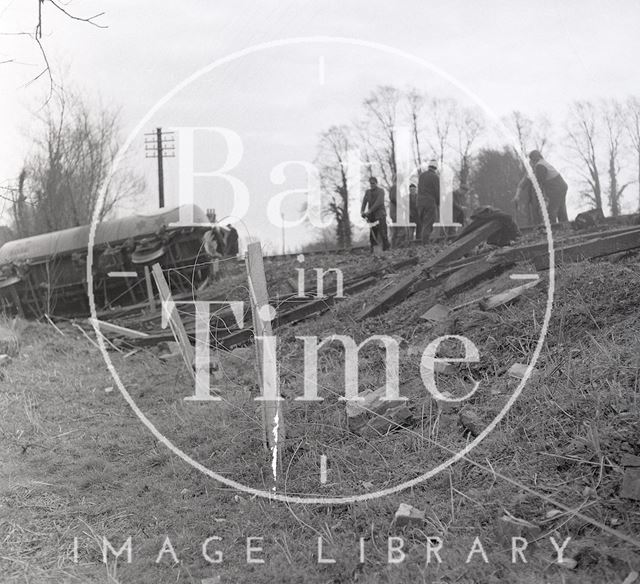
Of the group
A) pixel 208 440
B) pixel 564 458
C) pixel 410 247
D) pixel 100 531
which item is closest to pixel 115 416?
pixel 208 440

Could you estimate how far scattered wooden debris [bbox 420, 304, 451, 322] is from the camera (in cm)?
749

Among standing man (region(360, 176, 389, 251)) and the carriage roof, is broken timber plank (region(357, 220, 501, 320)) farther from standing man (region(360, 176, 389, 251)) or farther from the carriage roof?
the carriage roof

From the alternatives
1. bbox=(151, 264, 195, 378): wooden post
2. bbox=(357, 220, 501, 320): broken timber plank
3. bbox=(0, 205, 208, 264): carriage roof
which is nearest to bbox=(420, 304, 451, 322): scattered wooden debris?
bbox=(357, 220, 501, 320): broken timber plank

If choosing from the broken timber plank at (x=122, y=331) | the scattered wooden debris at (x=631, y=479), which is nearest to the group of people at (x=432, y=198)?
the broken timber plank at (x=122, y=331)

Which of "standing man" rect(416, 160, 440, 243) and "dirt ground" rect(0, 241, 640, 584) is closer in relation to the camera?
"dirt ground" rect(0, 241, 640, 584)

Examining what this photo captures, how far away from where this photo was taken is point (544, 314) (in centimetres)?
614

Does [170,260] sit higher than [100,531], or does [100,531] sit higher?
[170,260]

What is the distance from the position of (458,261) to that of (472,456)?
5408mm

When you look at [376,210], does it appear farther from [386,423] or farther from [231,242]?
[386,423]

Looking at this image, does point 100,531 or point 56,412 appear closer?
point 100,531

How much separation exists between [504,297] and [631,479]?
3.42 meters

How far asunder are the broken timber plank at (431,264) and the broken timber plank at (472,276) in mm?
660

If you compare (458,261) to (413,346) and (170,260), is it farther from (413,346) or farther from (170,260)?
(170,260)

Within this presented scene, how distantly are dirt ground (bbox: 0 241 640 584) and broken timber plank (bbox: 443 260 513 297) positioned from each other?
94cm
